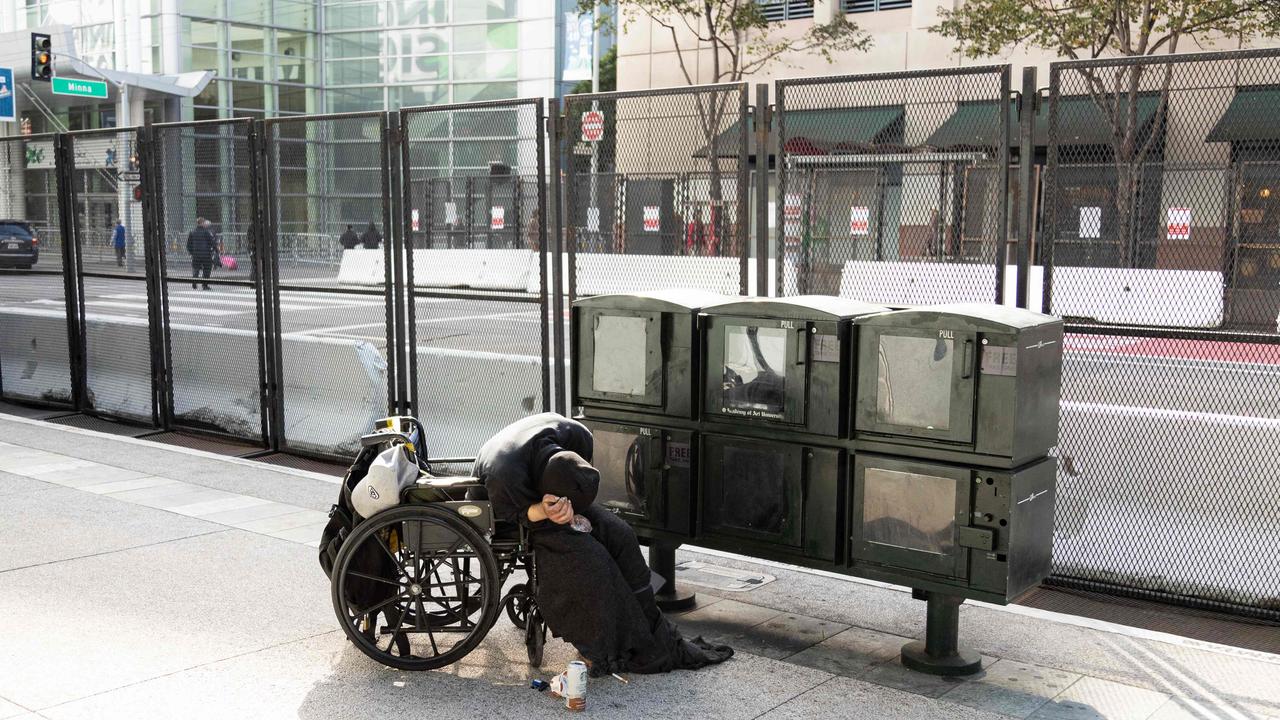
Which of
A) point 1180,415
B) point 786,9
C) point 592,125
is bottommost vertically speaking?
point 1180,415

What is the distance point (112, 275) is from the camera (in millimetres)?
11633

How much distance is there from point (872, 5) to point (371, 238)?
2214 centimetres

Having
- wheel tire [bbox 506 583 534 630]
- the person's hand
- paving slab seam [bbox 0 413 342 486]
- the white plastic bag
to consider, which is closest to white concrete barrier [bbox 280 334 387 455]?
paving slab seam [bbox 0 413 342 486]

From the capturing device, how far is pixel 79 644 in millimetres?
5629

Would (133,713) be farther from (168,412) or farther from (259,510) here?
(168,412)

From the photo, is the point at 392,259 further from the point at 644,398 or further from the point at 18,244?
the point at 18,244

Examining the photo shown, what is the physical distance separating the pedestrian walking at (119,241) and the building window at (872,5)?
21.2 m

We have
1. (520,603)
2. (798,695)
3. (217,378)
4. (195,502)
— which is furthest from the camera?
(217,378)

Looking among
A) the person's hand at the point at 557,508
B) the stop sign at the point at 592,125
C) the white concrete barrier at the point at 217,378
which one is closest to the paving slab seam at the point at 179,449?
the white concrete barrier at the point at 217,378

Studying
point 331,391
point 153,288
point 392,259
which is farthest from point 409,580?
point 153,288

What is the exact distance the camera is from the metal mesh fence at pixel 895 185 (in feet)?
21.2

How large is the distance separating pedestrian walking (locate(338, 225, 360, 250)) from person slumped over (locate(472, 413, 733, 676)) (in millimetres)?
4496

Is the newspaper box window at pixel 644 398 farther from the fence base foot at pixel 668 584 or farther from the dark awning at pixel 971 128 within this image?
the dark awning at pixel 971 128

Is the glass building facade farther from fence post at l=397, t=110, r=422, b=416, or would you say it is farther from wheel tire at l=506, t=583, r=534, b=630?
wheel tire at l=506, t=583, r=534, b=630
